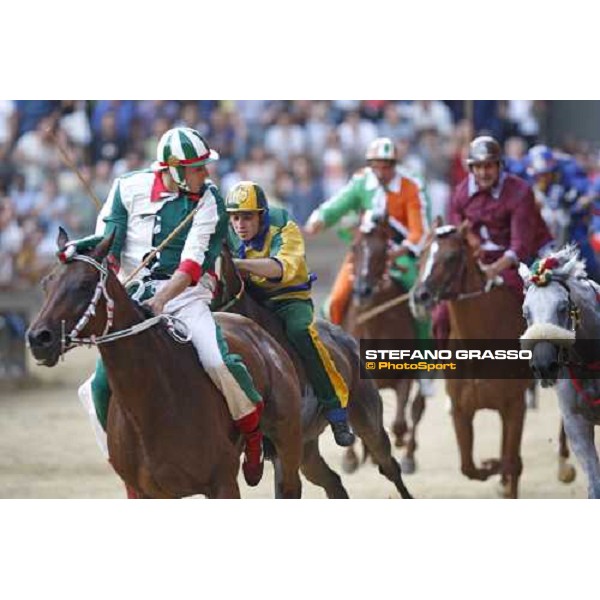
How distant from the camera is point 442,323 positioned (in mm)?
8844

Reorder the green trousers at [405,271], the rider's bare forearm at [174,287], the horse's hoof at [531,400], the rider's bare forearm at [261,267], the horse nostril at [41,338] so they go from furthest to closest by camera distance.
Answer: the horse's hoof at [531,400] → the green trousers at [405,271] → the rider's bare forearm at [261,267] → the rider's bare forearm at [174,287] → the horse nostril at [41,338]

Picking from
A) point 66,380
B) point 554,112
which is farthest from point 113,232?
point 66,380

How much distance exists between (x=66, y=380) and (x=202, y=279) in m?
3.80

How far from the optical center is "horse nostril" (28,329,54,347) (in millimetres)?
6004

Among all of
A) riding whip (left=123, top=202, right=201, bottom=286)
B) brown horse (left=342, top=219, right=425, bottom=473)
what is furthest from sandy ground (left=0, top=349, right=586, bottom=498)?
riding whip (left=123, top=202, right=201, bottom=286)

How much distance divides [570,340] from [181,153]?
2.01 metres

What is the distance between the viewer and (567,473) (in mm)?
9234

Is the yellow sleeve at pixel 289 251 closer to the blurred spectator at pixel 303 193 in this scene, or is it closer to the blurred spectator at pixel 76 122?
the blurred spectator at pixel 303 193

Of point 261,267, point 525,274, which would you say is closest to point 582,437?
point 525,274

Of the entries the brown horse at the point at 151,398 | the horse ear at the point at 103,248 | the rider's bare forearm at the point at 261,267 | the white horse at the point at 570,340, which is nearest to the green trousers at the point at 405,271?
the white horse at the point at 570,340

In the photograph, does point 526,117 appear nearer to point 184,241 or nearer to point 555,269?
point 555,269

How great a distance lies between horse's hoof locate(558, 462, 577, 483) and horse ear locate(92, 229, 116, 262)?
3806mm

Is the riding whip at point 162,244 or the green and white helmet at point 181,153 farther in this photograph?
the green and white helmet at point 181,153

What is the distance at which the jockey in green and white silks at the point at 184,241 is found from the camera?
6.68 m
